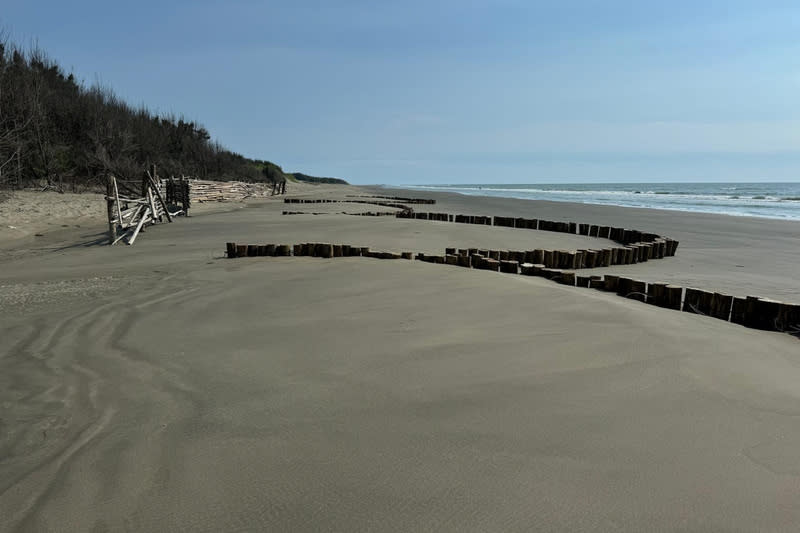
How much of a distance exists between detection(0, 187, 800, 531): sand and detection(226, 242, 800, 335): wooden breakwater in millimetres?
410

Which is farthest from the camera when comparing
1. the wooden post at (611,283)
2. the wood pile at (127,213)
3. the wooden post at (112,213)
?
the wood pile at (127,213)

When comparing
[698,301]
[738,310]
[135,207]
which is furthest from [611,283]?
[135,207]

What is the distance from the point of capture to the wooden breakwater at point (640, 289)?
17.9ft

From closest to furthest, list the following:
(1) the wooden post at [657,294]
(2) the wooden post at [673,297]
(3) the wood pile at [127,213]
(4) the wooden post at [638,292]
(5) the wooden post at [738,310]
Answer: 1. (5) the wooden post at [738,310]
2. (2) the wooden post at [673,297]
3. (1) the wooden post at [657,294]
4. (4) the wooden post at [638,292]
5. (3) the wood pile at [127,213]

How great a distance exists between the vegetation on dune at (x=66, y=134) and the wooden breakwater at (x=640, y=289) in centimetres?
1707

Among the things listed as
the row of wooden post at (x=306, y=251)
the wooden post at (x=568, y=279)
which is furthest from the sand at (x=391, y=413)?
the row of wooden post at (x=306, y=251)

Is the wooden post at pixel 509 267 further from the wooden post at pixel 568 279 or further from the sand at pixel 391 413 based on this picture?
the sand at pixel 391 413

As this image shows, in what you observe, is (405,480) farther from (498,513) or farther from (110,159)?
(110,159)

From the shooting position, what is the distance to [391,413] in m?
3.24

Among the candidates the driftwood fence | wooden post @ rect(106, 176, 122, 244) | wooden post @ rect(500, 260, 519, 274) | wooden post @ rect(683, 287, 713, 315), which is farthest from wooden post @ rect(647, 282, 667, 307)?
wooden post @ rect(106, 176, 122, 244)

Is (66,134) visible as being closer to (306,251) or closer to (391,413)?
(306,251)

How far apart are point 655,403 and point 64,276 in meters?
8.71

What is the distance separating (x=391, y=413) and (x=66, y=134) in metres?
37.4

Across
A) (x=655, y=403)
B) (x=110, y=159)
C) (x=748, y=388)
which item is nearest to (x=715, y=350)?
(x=748, y=388)
